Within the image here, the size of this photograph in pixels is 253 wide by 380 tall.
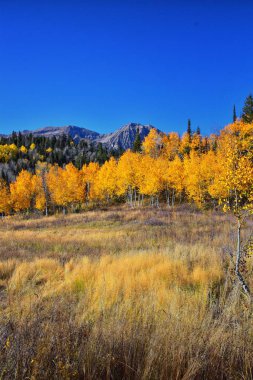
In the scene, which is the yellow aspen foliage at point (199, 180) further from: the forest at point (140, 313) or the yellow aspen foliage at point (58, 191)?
the forest at point (140, 313)

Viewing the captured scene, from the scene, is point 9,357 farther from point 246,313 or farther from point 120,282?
point 120,282

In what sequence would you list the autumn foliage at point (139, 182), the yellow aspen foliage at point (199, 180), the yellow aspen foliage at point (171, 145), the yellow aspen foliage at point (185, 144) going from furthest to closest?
1. the yellow aspen foliage at point (185, 144)
2. the yellow aspen foliage at point (171, 145)
3. the autumn foliage at point (139, 182)
4. the yellow aspen foliage at point (199, 180)

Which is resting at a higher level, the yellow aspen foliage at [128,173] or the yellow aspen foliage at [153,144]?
the yellow aspen foliage at [153,144]

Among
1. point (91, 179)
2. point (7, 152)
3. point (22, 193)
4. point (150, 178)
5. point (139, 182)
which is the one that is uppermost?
point (7, 152)

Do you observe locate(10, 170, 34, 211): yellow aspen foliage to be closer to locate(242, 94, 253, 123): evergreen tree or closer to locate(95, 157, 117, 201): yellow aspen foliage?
locate(95, 157, 117, 201): yellow aspen foliage

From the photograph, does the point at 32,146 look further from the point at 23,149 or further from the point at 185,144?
the point at 185,144

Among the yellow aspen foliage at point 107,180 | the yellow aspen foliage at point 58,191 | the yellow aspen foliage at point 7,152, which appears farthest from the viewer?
the yellow aspen foliage at point 7,152

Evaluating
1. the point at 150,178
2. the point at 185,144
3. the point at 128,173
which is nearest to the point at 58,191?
the point at 128,173

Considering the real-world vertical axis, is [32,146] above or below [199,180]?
above

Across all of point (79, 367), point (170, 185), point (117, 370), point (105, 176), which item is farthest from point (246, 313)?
point (105, 176)

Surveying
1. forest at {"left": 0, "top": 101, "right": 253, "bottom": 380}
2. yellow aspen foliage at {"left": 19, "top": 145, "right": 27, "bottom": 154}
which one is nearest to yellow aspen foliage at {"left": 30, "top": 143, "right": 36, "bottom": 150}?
yellow aspen foliage at {"left": 19, "top": 145, "right": 27, "bottom": 154}

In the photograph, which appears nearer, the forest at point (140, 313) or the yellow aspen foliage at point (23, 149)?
the forest at point (140, 313)

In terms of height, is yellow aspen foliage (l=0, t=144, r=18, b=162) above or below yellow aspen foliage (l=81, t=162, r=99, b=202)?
above

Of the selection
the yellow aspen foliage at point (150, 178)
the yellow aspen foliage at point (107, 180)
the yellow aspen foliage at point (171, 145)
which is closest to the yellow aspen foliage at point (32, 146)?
the yellow aspen foliage at point (171, 145)
